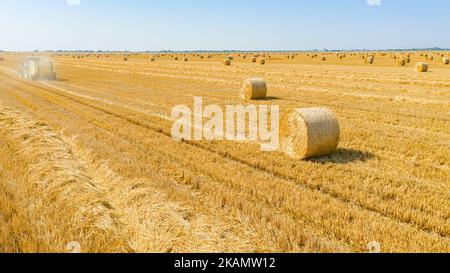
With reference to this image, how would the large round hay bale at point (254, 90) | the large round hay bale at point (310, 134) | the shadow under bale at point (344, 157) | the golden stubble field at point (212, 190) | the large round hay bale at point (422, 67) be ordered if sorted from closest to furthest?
the golden stubble field at point (212, 190) < the shadow under bale at point (344, 157) < the large round hay bale at point (310, 134) < the large round hay bale at point (254, 90) < the large round hay bale at point (422, 67)

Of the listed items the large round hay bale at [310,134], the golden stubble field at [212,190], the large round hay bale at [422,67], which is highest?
the large round hay bale at [422,67]

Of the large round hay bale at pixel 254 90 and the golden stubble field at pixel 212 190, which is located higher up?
the large round hay bale at pixel 254 90

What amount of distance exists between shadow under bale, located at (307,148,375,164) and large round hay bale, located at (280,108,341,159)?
130 mm

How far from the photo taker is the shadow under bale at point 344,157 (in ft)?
27.6

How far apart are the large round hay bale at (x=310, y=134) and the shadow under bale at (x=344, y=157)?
130 millimetres

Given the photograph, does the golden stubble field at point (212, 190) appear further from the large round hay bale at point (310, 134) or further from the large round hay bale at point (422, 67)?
the large round hay bale at point (422, 67)

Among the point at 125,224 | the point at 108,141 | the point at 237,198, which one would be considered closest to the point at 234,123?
the point at 108,141

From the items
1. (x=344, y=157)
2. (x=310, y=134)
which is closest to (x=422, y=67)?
(x=344, y=157)

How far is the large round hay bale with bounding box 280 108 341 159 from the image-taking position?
8.53 meters

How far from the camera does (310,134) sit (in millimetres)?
8477

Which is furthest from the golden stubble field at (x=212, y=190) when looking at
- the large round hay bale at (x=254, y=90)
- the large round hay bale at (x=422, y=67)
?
the large round hay bale at (x=422, y=67)

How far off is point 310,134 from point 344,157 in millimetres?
1005

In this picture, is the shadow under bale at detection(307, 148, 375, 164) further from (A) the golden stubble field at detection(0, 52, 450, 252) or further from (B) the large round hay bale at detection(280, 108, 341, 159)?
(B) the large round hay bale at detection(280, 108, 341, 159)

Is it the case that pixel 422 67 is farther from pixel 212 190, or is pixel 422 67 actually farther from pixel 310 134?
pixel 212 190
